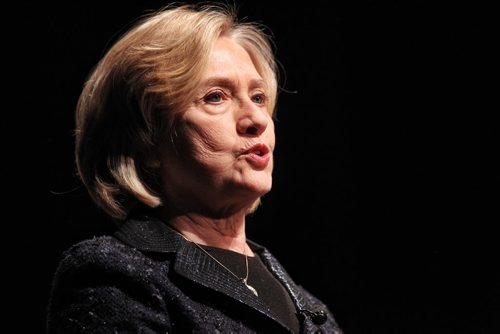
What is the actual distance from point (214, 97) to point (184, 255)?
369 mm

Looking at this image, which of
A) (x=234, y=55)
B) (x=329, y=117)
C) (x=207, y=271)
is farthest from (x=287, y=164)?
(x=207, y=271)

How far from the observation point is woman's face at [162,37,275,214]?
1.54 metres

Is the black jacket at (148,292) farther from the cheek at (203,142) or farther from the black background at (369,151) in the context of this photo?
the black background at (369,151)

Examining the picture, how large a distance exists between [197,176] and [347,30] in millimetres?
1049

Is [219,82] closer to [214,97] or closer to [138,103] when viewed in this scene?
[214,97]

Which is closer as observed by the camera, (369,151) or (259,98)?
(259,98)

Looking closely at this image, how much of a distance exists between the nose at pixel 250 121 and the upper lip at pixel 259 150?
1.1 inches

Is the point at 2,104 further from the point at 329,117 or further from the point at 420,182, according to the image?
the point at 420,182

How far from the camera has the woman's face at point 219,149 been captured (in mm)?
1539

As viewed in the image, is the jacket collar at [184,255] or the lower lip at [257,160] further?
the lower lip at [257,160]

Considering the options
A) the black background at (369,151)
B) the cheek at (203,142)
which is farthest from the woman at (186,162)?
the black background at (369,151)

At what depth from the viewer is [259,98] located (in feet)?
5.59

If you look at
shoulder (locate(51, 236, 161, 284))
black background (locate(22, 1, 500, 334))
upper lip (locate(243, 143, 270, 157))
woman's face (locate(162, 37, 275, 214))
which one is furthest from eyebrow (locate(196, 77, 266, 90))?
black background (locate(22, 1, 500, 334))

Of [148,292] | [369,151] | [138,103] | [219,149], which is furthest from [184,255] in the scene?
[369,151]
